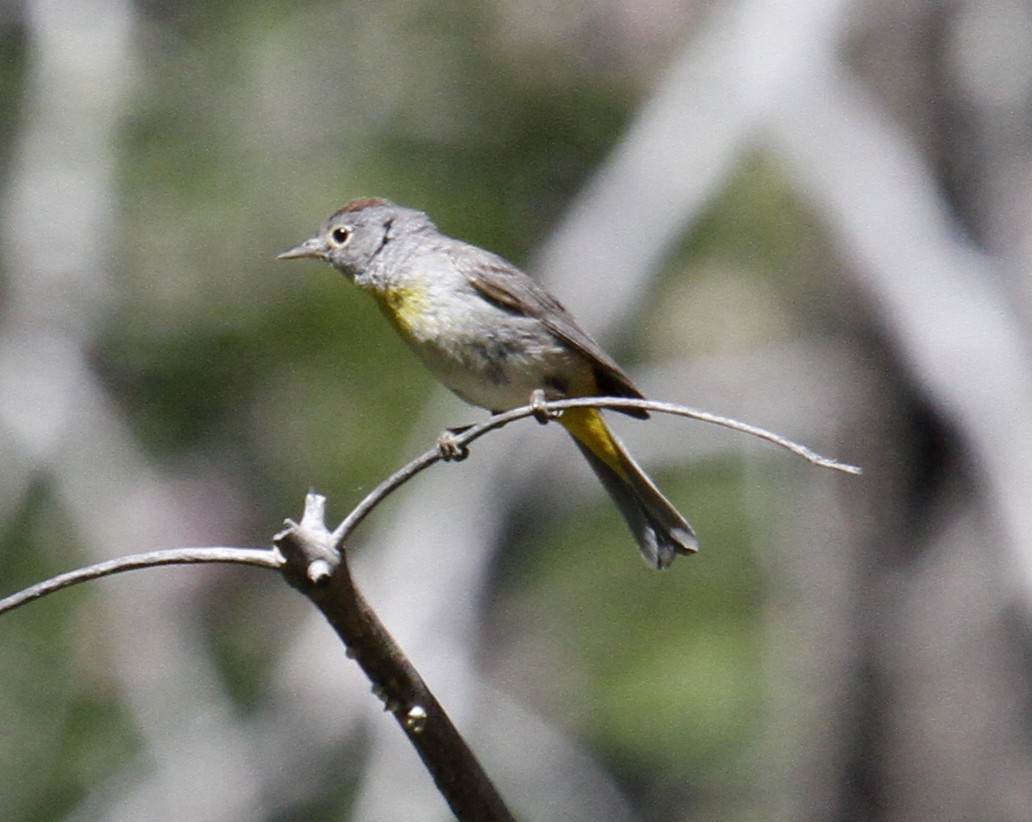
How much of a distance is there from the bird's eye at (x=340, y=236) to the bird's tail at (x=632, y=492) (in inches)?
28.5

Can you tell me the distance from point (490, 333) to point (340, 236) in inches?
21.0

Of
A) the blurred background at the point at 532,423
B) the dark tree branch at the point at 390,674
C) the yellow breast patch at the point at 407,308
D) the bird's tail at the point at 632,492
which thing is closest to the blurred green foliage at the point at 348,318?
the blurred background at the point at 532,423

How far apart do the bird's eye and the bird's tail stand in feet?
2.38

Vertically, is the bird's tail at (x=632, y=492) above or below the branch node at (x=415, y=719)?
above

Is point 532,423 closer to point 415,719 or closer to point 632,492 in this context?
point 632,492

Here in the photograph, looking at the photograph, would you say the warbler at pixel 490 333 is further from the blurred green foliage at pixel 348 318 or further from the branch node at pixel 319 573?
the blurred green foliage at pixel 348 318

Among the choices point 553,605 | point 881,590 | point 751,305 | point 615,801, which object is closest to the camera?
point 881,590

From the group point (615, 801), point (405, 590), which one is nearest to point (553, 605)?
point (615, 801)

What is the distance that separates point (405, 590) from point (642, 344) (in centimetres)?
297

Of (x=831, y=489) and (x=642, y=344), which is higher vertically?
(x=642, y=344)

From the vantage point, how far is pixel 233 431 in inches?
301

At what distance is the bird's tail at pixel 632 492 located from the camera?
3.40 m

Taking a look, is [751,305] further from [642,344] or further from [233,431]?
[233,431]

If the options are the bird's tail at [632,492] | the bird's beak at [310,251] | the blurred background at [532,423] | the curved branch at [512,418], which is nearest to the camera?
the curved branch at [512,418]
